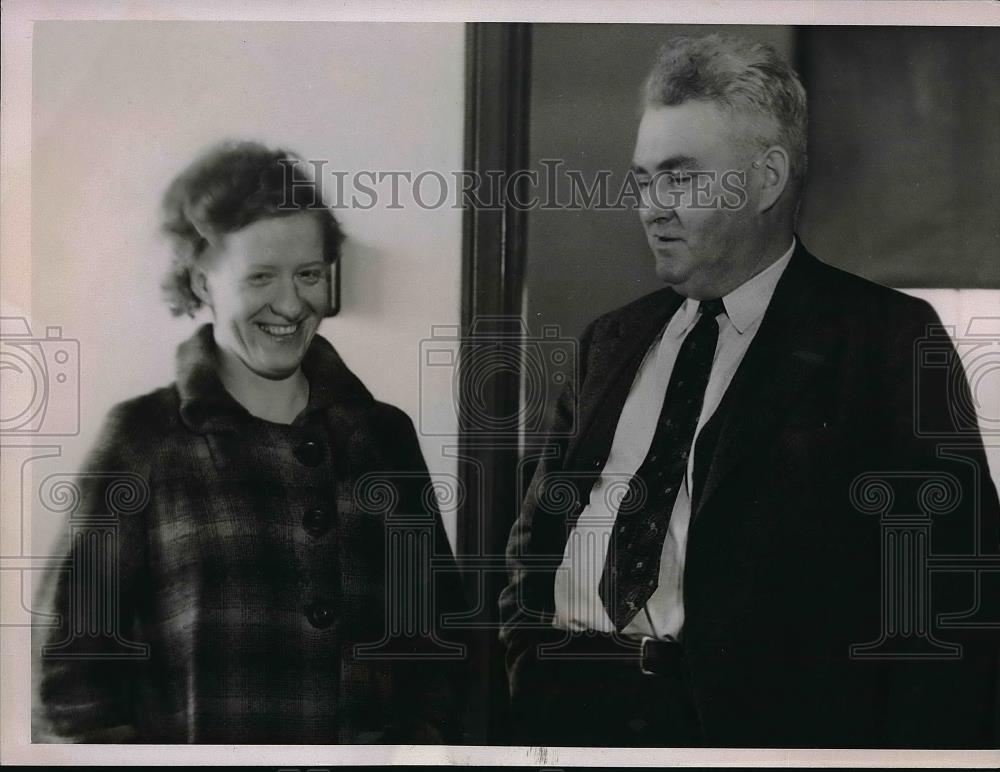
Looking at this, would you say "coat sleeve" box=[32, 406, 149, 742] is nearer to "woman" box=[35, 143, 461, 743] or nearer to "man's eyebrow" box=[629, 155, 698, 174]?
"woman" box=[35, 143, 461, 743]

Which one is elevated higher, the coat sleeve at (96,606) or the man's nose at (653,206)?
the man's nose at (653,206)

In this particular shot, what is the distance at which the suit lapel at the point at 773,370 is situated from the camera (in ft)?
6.85

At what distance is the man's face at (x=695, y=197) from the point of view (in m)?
2.11

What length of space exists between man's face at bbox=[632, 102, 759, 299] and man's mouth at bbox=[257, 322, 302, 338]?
2.59ft

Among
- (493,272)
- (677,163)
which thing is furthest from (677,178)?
(493,272)

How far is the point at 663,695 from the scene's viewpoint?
6.98ft

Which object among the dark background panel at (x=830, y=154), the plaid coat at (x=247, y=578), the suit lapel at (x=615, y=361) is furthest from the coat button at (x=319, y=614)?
the dark background panel at (x=830, y=154)

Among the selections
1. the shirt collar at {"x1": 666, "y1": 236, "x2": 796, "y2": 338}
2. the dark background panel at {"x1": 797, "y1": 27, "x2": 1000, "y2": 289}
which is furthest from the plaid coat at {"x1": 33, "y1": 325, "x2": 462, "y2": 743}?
the dark background panel at {"x1": 797, "y1": 27, "x2": 1000, "y2": 289}

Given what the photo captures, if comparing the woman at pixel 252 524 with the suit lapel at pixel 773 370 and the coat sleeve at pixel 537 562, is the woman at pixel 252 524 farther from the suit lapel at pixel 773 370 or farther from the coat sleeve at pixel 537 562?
the suit lapel at pixel 773 370

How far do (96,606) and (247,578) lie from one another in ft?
1.14

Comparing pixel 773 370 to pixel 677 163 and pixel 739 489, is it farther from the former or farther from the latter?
pixel 677 163

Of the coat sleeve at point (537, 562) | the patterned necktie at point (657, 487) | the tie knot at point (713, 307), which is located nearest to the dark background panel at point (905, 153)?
the tie knot at point (713, 307)

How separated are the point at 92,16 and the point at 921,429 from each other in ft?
6.62

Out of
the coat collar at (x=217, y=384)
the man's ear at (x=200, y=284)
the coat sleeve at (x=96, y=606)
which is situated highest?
the man's ear at (x=200, y=284)
